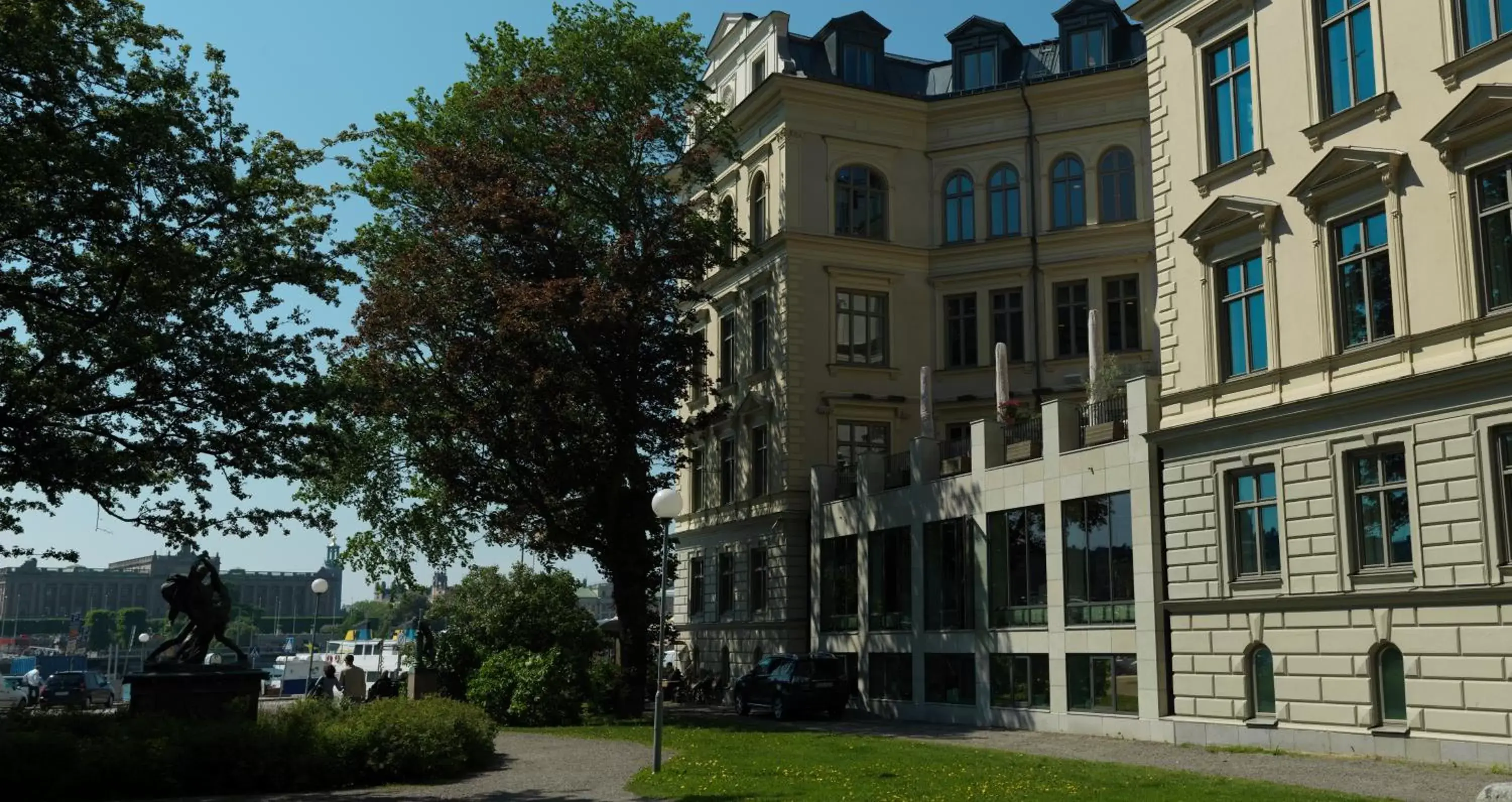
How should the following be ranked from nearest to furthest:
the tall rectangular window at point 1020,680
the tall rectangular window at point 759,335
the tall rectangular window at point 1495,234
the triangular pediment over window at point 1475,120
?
the triangular pediment over window at point 1475,120
the tall rectangular window at point 1495,234
the tall rectangular window at point 1020,680
the tall rectangular window at point 759,335

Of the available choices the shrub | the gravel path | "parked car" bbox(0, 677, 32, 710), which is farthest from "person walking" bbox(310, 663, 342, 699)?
the gravel path

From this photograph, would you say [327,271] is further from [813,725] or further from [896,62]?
[896,62]

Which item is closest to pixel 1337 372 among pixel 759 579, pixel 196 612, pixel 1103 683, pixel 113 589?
pixel 1103 683

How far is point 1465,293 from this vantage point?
20094mm

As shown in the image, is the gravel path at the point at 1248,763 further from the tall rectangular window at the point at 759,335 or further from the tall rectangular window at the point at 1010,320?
the tall rectangular window at the point at 759,335

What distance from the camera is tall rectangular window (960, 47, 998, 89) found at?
144 feet

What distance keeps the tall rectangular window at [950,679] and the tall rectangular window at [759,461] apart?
10.3 meters

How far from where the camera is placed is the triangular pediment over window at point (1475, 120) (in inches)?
769

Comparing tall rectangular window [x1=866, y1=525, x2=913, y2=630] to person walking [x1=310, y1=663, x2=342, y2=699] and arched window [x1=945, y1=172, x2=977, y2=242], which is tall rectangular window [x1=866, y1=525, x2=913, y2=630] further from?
person walking [x1=310, y1=663, x2=342, y2=699]

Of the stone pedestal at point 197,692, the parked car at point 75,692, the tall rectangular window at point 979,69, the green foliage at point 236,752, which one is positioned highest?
the tall rectangular window at point 979,69

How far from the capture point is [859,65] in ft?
145

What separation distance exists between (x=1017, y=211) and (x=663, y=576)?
26.1 metres

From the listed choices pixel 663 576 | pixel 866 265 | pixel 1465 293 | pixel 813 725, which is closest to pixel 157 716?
pixel 663 576

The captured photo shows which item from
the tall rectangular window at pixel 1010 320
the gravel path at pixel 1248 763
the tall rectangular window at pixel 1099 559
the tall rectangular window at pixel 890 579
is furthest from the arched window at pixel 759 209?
the gravel path at pixel 1248 763
